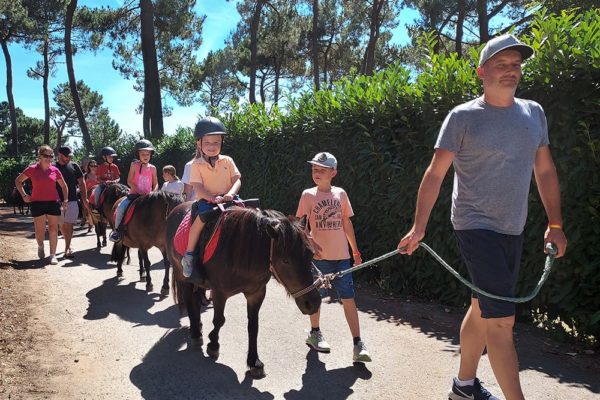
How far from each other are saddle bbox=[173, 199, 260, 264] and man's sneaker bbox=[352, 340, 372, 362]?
1.53 m

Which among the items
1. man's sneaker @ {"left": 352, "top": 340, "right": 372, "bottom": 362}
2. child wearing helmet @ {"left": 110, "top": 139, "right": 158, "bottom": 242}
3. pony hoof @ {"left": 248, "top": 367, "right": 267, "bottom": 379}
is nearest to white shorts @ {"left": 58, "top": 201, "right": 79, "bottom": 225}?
child wearing helmet @ {"left": 110, "top": 139, "right": 158, "bottom": 242}

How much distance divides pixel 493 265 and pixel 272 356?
2.44 m

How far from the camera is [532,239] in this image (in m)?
4.70

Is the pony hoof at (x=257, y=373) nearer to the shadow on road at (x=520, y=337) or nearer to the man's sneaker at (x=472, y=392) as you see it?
the man's sneaker at (x=472, y=392)

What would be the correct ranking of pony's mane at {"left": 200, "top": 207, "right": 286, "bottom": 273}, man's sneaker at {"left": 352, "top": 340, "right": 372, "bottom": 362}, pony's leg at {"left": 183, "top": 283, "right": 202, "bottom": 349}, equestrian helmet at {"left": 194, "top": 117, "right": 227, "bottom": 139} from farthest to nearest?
pony's leg at {"left": 183, "top": 283, "right": 202, "bottom": 349}, equestrian helmet at {"left": 194, "top": 117, "right": 227, "bottom": 139}, man's sneaker at {"left": 352, "top": 340, "right": 372, "bottom": 362}, pony's mane at {"left": 200, "top": 207, "right": 286, "bottom": 273}

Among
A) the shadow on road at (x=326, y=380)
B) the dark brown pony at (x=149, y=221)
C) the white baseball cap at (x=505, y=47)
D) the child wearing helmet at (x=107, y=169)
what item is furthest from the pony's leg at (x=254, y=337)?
the child wearing helmet at (x=107, y=169)

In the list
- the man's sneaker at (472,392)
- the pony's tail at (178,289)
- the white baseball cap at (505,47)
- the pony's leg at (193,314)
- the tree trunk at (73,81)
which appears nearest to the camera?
the white baseball cap at (505,47)

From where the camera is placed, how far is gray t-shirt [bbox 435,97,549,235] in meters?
2.68

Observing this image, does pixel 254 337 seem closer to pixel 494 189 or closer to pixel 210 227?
pixel 210 227

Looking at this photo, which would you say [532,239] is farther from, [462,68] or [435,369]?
[462,68]

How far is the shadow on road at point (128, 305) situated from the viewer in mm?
5559

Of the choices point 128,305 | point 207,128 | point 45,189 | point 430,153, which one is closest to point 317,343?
point 207,128

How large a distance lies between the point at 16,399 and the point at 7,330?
6.36 ft

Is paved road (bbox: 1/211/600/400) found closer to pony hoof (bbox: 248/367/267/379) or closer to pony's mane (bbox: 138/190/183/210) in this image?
pony hoof (bbox: 248/367/267/379)
